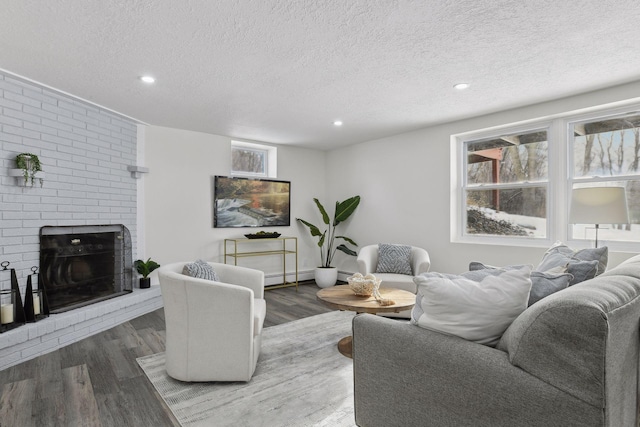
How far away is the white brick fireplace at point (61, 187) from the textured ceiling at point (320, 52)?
0.88 ft

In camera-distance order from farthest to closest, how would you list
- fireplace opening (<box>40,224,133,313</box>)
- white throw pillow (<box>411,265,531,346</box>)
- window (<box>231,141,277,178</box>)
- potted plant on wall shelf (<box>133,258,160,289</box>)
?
window (<box>231,141,277,178</box>)
potted plant on wall shelf (<box>133,258,160,289</box>)
fireplace opening (<box>40,224,133,313</box>)
white throw pillow (<box>411,265,531,346</box>)

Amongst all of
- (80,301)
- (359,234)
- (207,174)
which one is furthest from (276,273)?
(80,301)

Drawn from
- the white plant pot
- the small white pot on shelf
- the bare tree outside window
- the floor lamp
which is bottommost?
the white plant pot

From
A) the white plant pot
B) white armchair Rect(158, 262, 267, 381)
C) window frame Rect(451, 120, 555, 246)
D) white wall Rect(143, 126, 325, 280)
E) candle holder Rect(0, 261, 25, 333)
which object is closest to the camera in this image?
white armchair Rect(158, 262, 267, 381)

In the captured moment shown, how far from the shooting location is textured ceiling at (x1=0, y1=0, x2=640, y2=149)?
1971 millimetres

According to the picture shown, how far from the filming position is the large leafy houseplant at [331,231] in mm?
5613

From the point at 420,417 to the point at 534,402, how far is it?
0.45m

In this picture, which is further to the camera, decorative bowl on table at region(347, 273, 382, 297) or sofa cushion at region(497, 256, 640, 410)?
decorative bowl on table at region(347, 273, 382, 297)

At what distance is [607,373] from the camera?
40.2 inches

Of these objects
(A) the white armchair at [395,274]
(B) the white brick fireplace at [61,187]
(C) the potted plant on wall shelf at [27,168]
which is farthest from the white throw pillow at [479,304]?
(C) the potted plant on wall shelf at [27,168]

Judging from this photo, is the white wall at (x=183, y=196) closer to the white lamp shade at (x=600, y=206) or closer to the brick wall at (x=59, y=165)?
the brick wall at (x=59, y=165)

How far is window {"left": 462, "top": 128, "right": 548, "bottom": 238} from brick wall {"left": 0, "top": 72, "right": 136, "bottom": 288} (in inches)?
165

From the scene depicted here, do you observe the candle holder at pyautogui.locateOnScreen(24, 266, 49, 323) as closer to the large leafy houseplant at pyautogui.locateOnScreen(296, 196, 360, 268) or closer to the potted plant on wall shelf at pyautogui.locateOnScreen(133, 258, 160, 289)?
the potted plant on wall shelf at pyautogui.locateOnScreen(133, 258, 160, 289)

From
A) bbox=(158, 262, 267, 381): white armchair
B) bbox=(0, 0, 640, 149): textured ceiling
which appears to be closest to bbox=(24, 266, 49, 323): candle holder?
bbox=(158, 262, 267, 381): white armchair
